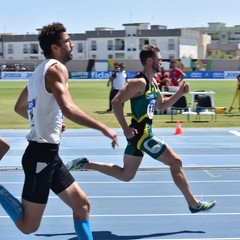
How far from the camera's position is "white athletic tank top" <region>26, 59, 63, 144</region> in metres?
4.91

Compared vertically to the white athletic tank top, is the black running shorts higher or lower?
lower

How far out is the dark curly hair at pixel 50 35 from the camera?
4.95m

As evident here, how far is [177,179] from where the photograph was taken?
22.5ft

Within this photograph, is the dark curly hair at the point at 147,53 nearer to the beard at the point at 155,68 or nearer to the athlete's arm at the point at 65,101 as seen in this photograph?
the beard at the point at 155,68

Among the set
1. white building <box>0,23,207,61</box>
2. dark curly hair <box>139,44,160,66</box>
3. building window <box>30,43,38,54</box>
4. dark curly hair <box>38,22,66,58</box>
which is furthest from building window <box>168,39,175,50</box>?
dark curly hair <box>38,22,66,58</box>

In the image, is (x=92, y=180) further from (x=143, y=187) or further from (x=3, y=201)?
(x=3, y=201)

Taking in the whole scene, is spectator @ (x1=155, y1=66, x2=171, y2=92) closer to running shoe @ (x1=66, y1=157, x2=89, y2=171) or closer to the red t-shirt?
the red t-shirt

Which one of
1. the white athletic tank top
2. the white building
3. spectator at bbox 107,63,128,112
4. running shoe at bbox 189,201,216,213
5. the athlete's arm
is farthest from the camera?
the white building

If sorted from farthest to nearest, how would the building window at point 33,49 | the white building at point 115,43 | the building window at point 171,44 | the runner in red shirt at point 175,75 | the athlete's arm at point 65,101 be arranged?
the building window at point 33,49 → the white building at point 115,43 → the building window at point 171,44 → the runner in red shirt at point 175,75 → the athlete's arm at point 65,101

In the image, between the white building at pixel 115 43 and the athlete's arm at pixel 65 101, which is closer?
the athlete's arm at pixel 65 101

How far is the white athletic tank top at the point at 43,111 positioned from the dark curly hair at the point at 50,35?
0.13 meters

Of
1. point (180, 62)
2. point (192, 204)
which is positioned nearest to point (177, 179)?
point (192, 204)

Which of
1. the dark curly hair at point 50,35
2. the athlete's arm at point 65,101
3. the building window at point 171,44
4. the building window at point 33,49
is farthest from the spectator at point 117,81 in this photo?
the building window at point 33,49

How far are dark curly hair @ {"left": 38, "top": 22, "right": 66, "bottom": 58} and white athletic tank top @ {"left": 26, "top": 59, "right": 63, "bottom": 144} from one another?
133 mm
